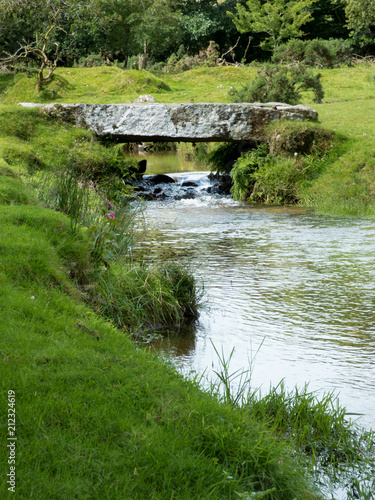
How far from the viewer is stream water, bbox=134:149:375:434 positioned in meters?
4.26

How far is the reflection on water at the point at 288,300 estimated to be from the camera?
4285 mm

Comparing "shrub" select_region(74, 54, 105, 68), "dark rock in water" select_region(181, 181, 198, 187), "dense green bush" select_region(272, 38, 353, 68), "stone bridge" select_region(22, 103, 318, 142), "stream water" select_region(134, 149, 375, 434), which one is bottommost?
"dark rock in water" select_region(181, 181, 198, 187)

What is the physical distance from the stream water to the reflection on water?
0.4 inches

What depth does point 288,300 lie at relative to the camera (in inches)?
238

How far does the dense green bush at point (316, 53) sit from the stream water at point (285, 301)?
40.1 feet

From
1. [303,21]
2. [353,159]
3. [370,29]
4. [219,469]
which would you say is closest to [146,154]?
[353,159]

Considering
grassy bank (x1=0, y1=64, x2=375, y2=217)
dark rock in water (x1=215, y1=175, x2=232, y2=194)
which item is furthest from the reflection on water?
dark rock in water (x1=215, y1=175, x2=232, y2=194)

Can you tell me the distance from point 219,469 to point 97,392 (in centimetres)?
81

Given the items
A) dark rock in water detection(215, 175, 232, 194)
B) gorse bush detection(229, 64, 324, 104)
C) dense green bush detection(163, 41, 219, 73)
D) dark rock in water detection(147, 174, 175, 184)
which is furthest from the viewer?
dense green bush detection(163, 41, 219, 73)

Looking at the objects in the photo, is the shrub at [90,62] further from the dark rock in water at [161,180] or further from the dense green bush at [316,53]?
the dark rock in water at [161,180]

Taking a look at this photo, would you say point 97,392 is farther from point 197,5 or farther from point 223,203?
point 197,5

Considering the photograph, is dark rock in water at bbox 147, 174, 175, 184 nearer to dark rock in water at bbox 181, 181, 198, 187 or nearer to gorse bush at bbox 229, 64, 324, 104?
dark rock in water at bbox 181, 181, 198, 187

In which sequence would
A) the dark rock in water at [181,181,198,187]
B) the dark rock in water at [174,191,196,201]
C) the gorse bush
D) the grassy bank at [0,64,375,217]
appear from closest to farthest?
the grassy bank at [0,64,375,217]
the dark rock in water at [174,191,196,201]
the gorse bush
the dark rock in water at [181,181,198,187]

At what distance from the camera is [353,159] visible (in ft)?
40.4
